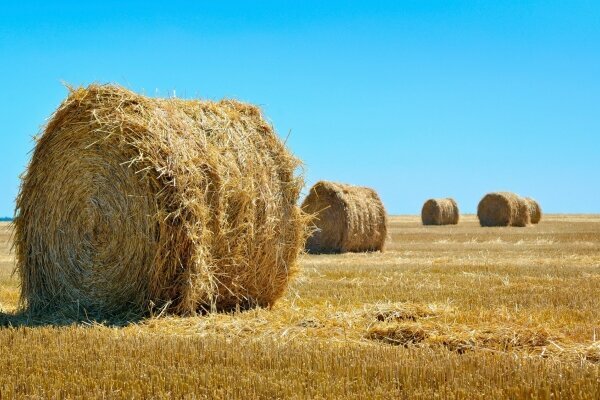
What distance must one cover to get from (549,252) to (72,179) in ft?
39.7

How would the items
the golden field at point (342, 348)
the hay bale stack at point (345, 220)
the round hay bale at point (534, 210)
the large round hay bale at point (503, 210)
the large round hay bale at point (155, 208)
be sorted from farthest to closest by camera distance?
the round hay bale at point (534, 210) < the large round hay bale at point (503, 210) < the hay bale stack at point (345, 220) < the large round hay bale at point (155, 208) < the golden field at point (342, 348)

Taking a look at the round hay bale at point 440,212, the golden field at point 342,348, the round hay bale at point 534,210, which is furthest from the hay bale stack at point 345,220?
the round hay bale at point 534,210

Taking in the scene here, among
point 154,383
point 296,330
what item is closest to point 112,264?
point 296,330

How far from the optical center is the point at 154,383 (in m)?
4.98

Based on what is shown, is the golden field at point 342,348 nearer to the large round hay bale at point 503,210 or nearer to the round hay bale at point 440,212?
the large round hay bale at point 503,210

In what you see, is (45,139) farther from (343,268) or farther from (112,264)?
(343,268)

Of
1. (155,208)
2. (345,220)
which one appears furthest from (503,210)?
(155,208)

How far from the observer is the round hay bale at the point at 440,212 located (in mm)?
35000

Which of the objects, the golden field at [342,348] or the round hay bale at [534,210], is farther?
the round hay bale at [534,210]

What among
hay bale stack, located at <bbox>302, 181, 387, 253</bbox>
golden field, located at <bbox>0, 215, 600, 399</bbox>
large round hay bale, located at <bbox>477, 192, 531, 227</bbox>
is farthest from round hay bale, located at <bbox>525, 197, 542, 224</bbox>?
golden field, located at <bbox>0, 215, 600, 399</bbox>

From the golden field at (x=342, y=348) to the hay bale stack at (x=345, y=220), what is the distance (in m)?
7.76

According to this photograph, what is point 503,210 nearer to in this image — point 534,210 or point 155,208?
point 534,210

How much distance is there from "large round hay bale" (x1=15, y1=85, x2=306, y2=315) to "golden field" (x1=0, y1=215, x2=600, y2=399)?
424mm

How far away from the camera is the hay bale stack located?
18.7 m
